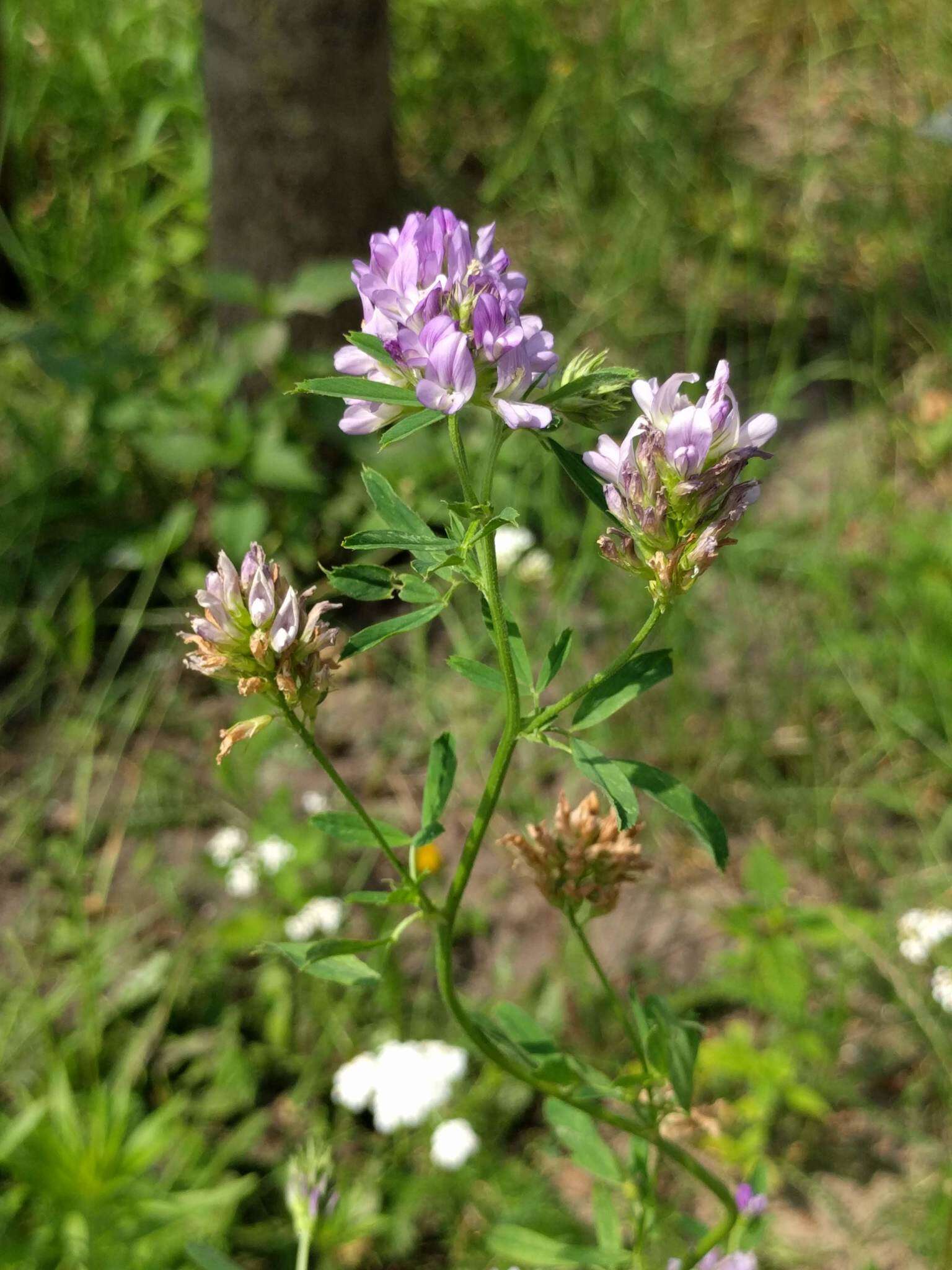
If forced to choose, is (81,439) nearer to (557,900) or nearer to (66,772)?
(66,772)

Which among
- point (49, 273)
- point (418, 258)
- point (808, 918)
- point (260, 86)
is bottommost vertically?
point (808, 918)

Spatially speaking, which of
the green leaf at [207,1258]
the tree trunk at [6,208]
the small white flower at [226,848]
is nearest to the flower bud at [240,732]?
the green leaf at [207,1258]

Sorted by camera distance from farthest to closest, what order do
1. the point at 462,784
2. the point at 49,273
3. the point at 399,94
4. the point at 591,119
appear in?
the point at 399,94 < the point at 591,119 < the point at 49,273 < the point at 462,784

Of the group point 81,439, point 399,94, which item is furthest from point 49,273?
point 399,94

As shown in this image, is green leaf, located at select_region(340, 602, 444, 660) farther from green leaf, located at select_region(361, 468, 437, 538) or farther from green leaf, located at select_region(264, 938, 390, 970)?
green leaf, located at select_region(264, 938, 390, 970)

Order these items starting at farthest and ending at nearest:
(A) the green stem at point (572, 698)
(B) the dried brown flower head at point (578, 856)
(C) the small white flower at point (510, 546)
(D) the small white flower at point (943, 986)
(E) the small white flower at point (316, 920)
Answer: (C) the small white flower at point (510, 546)
(E) the small white flower at point (316, 920)
(D) the small white flower at point (943, 986)
(B) the dried brown flower head at point (578, 856)
(A) the green stem at point (572, 698)

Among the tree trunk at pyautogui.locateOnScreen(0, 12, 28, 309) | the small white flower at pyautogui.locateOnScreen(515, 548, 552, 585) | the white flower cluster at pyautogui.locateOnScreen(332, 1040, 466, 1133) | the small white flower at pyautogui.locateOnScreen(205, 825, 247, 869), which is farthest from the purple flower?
the tree trunk at pyautogui.locateOnScreen(0, 12, 28, 309)

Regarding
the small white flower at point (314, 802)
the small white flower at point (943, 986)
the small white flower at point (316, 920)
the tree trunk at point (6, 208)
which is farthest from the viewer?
the tree trunk at point (6, 208)

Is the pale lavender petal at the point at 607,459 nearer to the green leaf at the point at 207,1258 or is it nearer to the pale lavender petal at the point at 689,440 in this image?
the pale lavender petal at the point at 689,440
